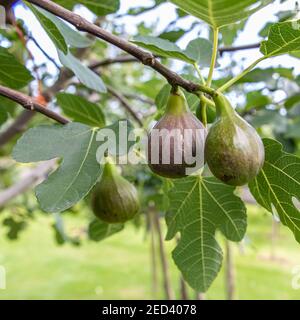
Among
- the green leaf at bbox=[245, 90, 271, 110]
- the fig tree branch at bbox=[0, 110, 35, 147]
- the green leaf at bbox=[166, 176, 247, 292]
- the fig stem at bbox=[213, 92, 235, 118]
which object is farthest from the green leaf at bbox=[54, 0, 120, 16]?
the green leaf at bbox=[245, 90, 271, 110]

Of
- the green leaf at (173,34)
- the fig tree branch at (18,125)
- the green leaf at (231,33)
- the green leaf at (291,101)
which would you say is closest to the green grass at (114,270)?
the green leaf at (291,101)

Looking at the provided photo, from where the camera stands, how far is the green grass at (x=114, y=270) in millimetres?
5738

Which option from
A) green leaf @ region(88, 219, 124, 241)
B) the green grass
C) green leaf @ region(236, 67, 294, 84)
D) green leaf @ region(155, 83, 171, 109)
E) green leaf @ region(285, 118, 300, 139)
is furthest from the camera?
the green grass

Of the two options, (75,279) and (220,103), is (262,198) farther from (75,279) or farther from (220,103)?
(75,279)

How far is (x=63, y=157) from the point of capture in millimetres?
918

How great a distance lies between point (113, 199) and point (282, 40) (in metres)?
0.48

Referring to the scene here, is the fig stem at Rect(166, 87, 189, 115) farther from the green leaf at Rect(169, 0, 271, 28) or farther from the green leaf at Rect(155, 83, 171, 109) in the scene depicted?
the green leaf at Rect(155, 83, 171, 109)

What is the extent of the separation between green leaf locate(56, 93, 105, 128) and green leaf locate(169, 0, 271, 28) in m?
0.55

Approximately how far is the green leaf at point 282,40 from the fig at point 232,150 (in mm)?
153

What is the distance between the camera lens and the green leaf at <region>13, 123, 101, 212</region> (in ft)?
2.71

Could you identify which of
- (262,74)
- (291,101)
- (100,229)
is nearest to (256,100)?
(291,101)

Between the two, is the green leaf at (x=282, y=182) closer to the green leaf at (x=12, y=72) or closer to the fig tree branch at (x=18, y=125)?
the green leaf at (x=12, y=72)

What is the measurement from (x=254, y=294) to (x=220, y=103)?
519 centimetres

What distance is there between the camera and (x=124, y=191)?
43.1 inches
